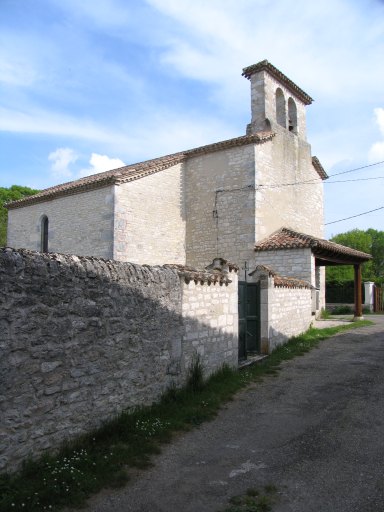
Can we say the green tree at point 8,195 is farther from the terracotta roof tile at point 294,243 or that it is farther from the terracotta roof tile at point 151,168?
the terracotta roof tile at point 294,243

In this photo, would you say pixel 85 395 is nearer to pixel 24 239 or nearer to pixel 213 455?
pixel 213 455

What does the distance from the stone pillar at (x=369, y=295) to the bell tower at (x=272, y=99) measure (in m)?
10.3

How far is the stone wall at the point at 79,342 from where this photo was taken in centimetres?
375

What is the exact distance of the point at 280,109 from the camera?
18234 mm

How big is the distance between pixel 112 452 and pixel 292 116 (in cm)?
1761

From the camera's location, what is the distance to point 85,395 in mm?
4531

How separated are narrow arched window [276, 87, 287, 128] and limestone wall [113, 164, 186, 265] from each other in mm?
4824

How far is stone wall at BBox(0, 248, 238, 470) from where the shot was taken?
375cm

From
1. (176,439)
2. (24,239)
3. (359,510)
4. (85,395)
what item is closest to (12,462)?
(85,395)

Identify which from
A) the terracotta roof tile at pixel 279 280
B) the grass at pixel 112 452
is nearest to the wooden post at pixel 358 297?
the terracotta roof tile at pixel 279 280

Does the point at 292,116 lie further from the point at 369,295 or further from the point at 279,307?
the point at 369,295

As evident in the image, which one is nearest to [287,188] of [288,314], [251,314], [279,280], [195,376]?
[288,314]

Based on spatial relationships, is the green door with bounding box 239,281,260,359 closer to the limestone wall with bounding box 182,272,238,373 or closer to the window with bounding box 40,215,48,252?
the limestone wall with bounding box 182,272,238,373

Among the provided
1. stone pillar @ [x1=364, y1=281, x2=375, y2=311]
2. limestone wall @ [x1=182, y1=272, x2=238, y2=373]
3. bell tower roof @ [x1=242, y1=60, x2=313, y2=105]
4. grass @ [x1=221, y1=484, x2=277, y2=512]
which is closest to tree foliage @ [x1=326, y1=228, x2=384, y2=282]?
stone pillar @ [x1=364, y1=281, x2=375, y2=311]
